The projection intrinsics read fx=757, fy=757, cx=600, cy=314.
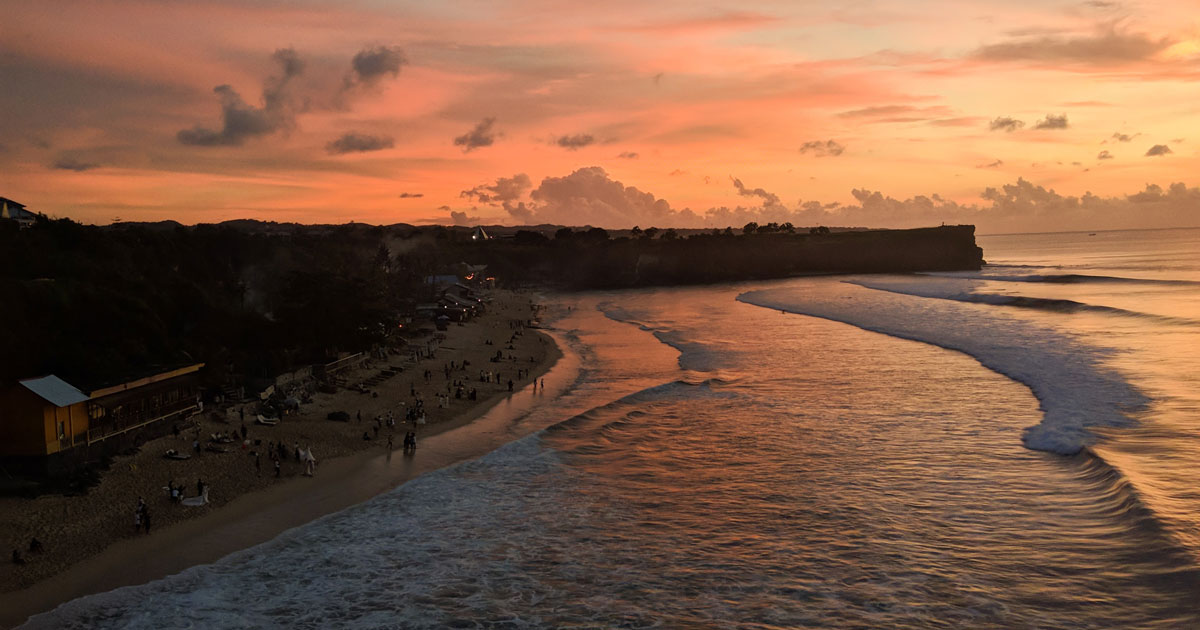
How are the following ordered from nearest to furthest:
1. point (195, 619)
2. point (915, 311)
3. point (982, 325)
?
point (195, 619) < point (982, 325) < point (915, 311)

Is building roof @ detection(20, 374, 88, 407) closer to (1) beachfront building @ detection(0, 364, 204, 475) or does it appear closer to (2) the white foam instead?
(1) beachfront building @ detection(0, 364, 204, 475)

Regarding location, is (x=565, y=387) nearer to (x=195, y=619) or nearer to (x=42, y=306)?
(x=42, y=306)

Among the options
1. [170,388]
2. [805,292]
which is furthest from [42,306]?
Result: [805,292]

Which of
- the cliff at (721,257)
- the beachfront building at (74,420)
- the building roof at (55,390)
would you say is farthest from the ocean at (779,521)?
the cliff at (721,257)

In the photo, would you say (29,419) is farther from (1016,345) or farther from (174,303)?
(1016,345)

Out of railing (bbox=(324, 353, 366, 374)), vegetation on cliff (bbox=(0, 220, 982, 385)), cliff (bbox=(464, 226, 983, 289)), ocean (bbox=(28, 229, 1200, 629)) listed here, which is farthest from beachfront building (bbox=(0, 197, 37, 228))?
cliff (bbox=(464, 226, 983, 289))

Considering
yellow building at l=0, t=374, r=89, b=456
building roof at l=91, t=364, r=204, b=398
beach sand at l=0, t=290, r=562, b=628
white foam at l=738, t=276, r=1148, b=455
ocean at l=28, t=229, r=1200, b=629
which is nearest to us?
ocean at l=28, t=229, r=1200, b=629

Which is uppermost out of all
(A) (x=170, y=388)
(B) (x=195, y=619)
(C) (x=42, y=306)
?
(C) (x=42, y=306)
